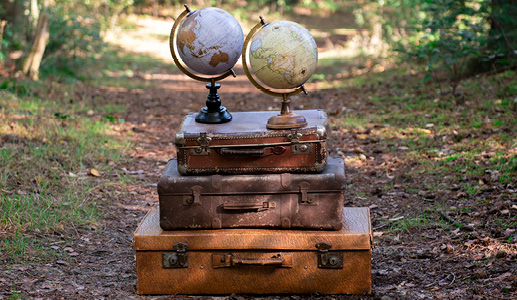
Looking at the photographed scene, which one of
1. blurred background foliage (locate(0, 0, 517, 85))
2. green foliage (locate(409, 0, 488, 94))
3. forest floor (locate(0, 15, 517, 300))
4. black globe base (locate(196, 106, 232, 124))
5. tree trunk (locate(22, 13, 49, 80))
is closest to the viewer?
forest floor (locate(0, 15, 517, 300))

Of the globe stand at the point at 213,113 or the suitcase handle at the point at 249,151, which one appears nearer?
the suitcase handle at the point at 249,151

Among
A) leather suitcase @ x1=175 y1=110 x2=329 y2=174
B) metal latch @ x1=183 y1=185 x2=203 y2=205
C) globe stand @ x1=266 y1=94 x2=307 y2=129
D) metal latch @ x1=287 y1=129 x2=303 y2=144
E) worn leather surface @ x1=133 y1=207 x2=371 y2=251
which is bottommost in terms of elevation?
worn leather surface @ x1=133 y1=207 x2=371 y2=251

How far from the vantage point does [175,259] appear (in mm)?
3516

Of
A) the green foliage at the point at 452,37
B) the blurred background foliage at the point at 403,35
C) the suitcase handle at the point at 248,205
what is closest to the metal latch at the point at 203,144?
the suitcase handle at the point at 248,205

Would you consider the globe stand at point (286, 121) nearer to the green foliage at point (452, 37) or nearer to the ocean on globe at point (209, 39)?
the ocean on globe at point (209, 39)

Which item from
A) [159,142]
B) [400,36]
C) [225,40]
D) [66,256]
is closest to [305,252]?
[225,40]

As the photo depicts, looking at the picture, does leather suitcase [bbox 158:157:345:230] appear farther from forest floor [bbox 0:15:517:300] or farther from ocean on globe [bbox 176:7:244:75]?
ocean on globe [bbox 176:7:244:75]

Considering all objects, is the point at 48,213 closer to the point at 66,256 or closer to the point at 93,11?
the point at 66,256

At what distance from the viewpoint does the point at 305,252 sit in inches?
137

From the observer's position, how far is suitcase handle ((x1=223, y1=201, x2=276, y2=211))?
3479 mm

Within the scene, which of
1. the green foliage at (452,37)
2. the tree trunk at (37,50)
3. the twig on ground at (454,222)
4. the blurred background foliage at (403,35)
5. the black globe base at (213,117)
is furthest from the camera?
the tree trunk at (37,50)

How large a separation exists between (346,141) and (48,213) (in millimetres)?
3871

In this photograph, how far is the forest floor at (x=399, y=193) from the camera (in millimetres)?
3555

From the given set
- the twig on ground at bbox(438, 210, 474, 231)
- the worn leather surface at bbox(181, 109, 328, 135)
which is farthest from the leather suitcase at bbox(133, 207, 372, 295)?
the twig on ground at bbox(438, 210, 474, 231)
